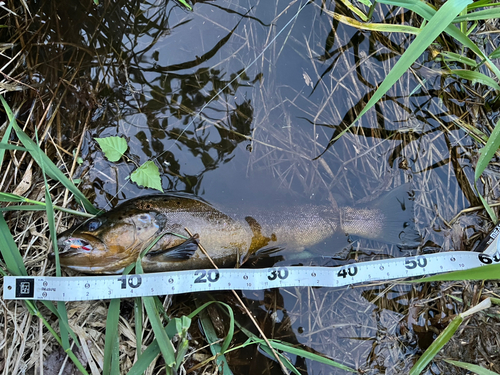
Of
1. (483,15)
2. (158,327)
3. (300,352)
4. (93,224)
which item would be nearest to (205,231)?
(158,327)

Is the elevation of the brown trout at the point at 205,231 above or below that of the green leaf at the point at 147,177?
below

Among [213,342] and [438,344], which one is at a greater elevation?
[438,344]

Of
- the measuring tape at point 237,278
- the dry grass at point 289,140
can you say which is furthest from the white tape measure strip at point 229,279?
the dry grass at point 289,140

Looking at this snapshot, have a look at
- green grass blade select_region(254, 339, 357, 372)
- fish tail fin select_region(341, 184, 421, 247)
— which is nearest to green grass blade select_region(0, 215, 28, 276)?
green grass blade select_region(254, 339, 357, 372)

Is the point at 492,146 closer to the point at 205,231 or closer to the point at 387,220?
the point at 387,220

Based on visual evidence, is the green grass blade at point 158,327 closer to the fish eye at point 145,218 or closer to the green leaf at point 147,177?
the fish eye at point 145,218

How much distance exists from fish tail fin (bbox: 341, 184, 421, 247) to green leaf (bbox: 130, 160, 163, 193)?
1.84 m

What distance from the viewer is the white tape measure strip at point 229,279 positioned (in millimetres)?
2881

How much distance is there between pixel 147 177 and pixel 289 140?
1.48m

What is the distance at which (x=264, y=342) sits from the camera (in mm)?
3113

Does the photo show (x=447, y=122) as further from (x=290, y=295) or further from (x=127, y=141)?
(x=127, y=141)

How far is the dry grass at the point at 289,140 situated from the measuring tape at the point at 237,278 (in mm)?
204

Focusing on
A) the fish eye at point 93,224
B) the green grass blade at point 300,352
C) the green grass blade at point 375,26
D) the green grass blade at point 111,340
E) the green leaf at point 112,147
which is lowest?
the green grass blade at point 300,352

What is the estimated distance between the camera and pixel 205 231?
308 centimetres
